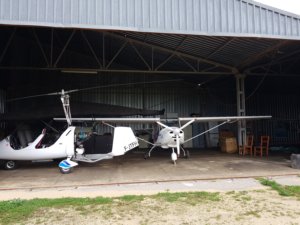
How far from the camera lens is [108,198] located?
228 inches

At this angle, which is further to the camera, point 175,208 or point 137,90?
point 137,90

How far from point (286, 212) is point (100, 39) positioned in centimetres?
1185

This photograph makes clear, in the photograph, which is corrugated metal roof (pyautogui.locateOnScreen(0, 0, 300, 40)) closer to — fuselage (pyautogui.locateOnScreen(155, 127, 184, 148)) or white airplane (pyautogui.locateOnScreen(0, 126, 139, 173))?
white airplane (pyautogui.locateOnScreen(0, 126, 139, 173))

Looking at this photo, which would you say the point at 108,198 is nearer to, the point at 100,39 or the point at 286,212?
the point at 286,212

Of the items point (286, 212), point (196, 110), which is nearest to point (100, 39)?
point (196, 110)

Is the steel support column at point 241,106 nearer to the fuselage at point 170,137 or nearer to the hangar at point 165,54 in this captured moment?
the hangar at point 165,54

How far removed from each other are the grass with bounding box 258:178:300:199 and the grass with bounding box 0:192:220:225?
1.49 metres

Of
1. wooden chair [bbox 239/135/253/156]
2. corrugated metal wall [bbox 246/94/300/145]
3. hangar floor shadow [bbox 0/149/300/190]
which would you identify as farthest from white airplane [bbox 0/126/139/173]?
corrugated metal wall [bbox 246/94/300/145]

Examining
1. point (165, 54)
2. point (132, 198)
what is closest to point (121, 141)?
point (132, 198)

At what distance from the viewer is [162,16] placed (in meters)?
8.41

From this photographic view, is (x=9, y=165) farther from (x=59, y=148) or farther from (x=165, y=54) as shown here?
(x=165, y=54)

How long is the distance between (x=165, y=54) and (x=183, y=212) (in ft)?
33.8

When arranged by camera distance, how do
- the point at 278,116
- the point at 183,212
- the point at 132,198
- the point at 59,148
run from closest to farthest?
the point at 183,212 < the point at 132,198 < the point at 59,148 < the point at 278,116

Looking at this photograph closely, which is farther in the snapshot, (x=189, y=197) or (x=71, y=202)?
(x=189, y=197)
